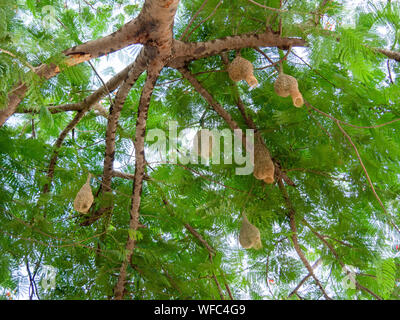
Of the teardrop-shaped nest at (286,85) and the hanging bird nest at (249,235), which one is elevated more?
the teardrop-shaped nest at (286,85)

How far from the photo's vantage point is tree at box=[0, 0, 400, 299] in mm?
1091

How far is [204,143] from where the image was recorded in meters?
1.16

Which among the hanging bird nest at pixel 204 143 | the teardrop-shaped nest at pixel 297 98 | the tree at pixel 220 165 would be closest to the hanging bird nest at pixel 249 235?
the tree at pixel 220 165

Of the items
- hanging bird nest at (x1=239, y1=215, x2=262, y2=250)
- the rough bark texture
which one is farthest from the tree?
hanging bird nest at (x1=239, y1=215, x2=262, y2=250)

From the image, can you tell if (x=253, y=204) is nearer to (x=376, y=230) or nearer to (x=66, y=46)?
(x=376, y=230)

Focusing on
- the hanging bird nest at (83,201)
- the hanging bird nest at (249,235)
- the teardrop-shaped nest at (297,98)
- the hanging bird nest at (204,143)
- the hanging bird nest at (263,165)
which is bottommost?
the hanging bird nest at (249,235)

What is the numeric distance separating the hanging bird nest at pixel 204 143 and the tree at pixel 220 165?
0.10 m

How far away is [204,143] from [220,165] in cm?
20

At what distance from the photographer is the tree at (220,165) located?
1091mm

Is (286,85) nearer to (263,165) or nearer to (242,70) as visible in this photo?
(242,70)

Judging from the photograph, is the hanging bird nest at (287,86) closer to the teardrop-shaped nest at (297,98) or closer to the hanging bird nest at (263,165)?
the teardrop-shaped nest at (297,98)

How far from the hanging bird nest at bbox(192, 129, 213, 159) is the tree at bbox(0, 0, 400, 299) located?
103 mm
